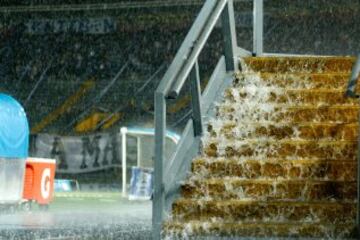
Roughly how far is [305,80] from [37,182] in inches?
376

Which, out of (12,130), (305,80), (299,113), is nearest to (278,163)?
(299,113)

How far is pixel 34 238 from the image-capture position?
32.3 feet

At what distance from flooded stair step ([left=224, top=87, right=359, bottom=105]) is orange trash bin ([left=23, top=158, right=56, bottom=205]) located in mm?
9009

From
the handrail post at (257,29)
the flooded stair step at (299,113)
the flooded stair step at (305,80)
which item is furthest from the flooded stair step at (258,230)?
the handrail post at (257,29)

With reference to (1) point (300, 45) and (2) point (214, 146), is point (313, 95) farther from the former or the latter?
(1) point (300, 45)

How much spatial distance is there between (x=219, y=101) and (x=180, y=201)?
5.40ft

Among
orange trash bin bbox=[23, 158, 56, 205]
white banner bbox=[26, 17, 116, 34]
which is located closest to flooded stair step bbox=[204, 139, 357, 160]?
orange trash bin bbox=[23, 158, 56, 205]

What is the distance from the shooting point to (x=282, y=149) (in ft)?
28.5

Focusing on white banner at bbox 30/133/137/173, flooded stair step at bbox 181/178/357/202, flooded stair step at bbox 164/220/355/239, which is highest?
white banner at bbox 30/133/137/173

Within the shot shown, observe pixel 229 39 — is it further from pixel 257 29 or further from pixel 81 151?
pixel 81 151

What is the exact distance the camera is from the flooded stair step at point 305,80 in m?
9.57

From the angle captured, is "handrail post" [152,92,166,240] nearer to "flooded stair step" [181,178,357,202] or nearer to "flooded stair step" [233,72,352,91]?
"flooded stair step" [181,178,357,202]

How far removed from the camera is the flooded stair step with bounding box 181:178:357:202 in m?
8.12

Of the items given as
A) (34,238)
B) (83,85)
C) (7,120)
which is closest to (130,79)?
(83,85)
